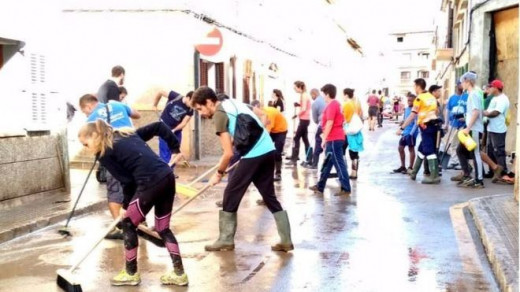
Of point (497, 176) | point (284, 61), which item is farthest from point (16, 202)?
point (284, 61)

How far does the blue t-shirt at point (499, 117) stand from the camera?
10773 millimetres

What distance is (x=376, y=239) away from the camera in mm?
7090

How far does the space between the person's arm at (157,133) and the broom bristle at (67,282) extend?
1.28 metres

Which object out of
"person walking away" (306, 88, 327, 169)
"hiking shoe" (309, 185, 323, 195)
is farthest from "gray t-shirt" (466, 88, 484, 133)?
"person walking away" (306, 88, 327, 169)

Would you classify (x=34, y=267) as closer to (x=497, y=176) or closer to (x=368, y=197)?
(x=368, y=197)

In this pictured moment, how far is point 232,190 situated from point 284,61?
2083 centimetres

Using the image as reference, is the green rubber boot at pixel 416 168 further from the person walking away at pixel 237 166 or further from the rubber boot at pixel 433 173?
the person walking away at pixel 237 166

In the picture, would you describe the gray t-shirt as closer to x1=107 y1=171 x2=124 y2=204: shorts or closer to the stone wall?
x1=107 y1=171 x2=124 y2=204: shorts

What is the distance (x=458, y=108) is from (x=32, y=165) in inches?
280

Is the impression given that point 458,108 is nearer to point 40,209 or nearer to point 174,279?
point 40,209

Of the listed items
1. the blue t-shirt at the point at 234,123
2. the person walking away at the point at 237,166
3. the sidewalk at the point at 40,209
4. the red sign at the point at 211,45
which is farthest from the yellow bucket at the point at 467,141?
the sidewalk at the point at 40,209

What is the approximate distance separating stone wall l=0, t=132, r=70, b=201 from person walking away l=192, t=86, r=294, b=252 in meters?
3.55

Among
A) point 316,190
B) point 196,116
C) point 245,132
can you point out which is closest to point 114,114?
point 245,132

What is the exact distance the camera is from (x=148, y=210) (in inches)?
211
